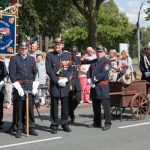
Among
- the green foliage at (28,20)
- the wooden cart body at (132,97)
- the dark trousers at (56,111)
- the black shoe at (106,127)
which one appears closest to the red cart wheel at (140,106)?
the wooden cart body at (132,97)

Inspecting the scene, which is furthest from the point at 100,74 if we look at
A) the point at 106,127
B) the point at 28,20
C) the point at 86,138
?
the point at 28,20

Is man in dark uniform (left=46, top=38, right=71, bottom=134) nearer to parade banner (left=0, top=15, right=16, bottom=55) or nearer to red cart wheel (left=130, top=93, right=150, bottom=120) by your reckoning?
red cart wheel (left=130, top=93, right=150, bottom=120)

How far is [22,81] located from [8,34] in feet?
13.6

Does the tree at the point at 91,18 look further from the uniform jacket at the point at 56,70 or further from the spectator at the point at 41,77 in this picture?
the uniform jacket at the point at 56,70

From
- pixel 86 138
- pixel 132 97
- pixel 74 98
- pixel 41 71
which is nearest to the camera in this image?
pixel 86 138

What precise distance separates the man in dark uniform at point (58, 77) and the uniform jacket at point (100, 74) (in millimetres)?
574

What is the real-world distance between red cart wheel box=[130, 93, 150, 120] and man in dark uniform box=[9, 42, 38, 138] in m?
2.54

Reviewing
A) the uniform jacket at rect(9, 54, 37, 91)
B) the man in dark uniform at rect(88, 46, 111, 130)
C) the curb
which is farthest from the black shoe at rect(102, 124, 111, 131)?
the curb

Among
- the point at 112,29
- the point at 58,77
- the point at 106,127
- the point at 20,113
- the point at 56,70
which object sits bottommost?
the point at 106,127

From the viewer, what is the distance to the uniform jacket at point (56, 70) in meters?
9.62

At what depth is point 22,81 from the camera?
9.49 metres

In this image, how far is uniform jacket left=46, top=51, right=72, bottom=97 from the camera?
9.62m

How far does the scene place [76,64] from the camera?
36.0ft

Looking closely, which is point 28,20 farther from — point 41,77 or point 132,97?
point 132,97
